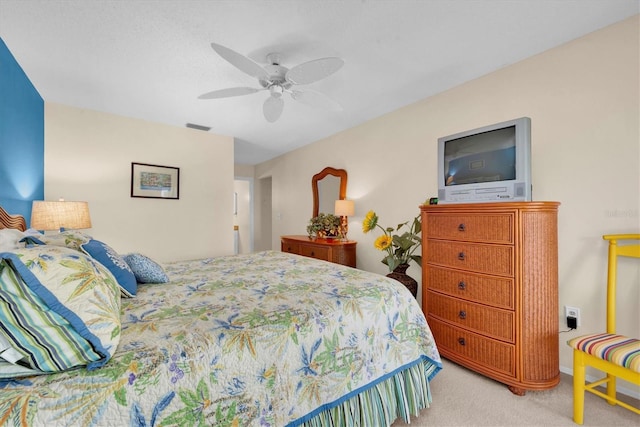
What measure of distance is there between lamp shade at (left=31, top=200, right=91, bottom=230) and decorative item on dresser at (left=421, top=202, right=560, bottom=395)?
315 cm

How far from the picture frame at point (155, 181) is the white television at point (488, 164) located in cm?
333

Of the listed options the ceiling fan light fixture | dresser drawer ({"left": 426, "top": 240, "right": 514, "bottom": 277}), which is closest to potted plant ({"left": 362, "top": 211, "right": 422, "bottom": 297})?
dresser drawer ({"left": 426, "top": 240, "right": 514, "bottom": 277})

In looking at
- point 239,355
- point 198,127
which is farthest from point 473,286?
point 198,127

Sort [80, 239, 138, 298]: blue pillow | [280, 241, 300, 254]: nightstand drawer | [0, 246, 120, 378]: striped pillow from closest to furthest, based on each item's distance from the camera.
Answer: [0, 246, 120, 378]: striped pillow
[80, 239, 138, 298]: blue pillow
[280, 241, 300, 254]: nightstand drawer

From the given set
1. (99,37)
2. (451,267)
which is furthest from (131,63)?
(451,267)

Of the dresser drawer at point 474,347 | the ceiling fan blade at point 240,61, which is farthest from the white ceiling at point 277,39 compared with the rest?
the dresser drawer at point 474,347

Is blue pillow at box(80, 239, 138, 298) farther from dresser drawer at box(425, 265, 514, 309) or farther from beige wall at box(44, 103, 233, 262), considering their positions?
beige wall at box(44, 103, 233, 262)

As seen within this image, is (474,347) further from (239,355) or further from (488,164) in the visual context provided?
(239,355)

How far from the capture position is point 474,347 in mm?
1933

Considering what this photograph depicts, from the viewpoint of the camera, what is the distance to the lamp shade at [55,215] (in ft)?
7.44

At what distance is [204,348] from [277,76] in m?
1.86

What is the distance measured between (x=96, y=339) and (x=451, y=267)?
6.83 ft

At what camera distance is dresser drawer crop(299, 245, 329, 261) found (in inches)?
138

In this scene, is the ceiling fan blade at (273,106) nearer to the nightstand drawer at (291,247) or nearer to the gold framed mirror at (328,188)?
the gold framed mirror at (328,188)
